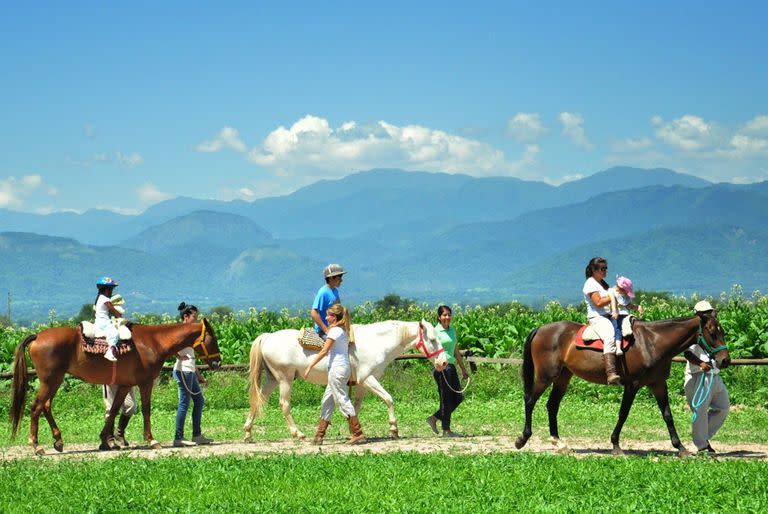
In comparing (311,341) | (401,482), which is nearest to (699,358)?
(401,482)

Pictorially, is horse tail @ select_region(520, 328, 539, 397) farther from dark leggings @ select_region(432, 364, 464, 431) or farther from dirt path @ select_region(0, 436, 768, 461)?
dark leggings @ select_region(432, 364, 464, 431)

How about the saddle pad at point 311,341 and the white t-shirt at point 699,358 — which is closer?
the white t-shirt at point 699,358

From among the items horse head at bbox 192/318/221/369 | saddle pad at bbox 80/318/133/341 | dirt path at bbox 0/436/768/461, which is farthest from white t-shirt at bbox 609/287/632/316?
saddle pad at bbox 80/318/133/341

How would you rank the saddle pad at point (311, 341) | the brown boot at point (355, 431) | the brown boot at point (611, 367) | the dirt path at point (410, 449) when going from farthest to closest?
the saddle pad at point (311, 341) → the brown boot at point (355, 431) → the dirt path at point (410, 449) → the brown boot at point (611, 367)

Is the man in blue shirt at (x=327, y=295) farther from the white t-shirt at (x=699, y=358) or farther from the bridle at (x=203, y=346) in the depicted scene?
the white t-shirt at (x=699, y=358)

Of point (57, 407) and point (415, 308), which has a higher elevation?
point (415, 308)

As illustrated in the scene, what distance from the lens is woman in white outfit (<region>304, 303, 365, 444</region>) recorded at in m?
15.5

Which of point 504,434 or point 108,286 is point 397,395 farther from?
point 108,286

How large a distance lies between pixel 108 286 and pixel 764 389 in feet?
45.3

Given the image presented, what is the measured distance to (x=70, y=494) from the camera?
434 inches

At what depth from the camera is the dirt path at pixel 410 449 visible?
47.8 feet

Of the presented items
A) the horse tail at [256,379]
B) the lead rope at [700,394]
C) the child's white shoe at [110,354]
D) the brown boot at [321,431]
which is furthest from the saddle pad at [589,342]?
the child's white shoe at [110,354]

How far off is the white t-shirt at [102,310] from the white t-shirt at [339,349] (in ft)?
11.3

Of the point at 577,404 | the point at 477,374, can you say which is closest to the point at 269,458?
the point at 577,404
